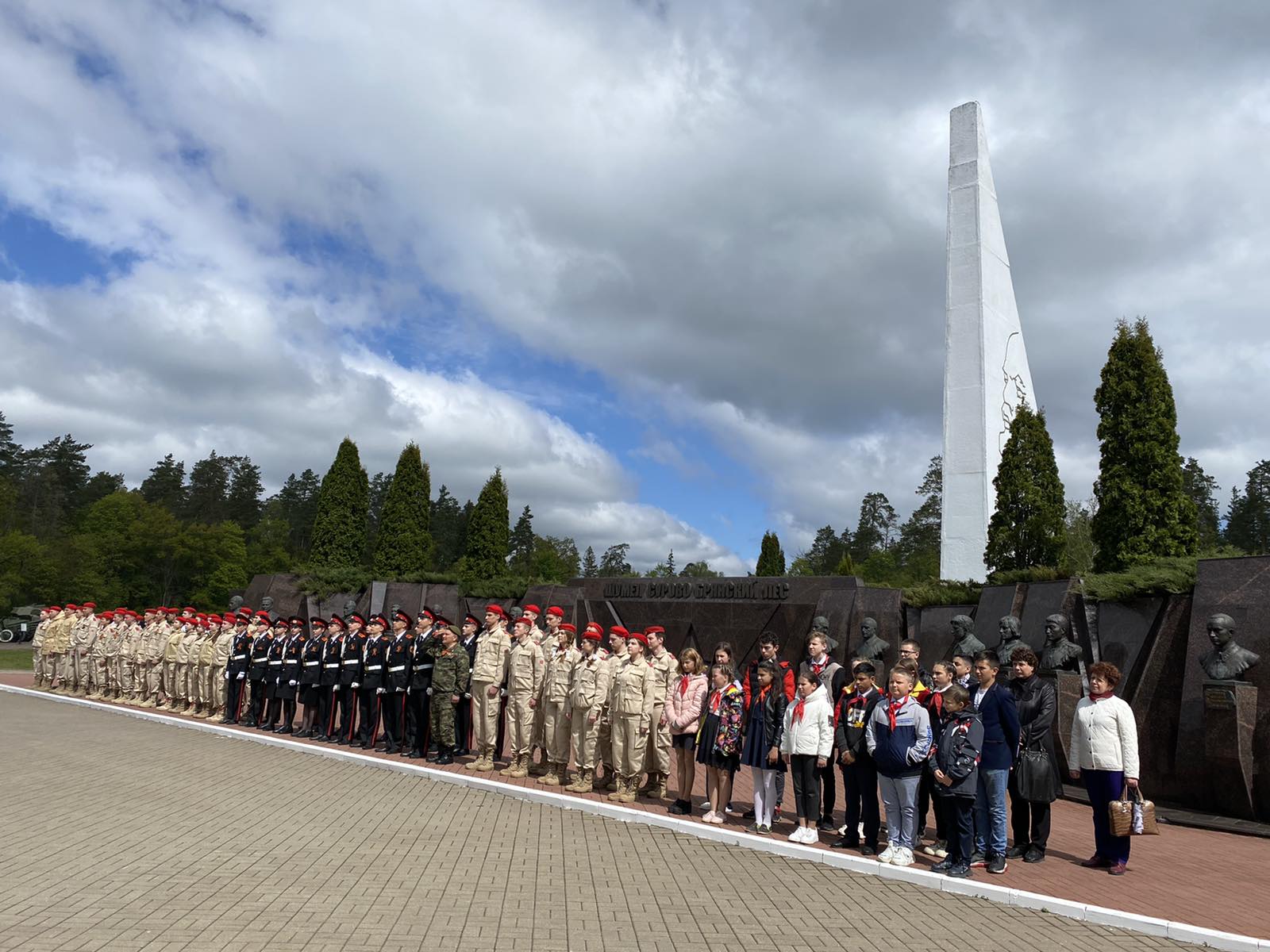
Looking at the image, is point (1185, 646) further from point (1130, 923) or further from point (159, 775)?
point (159, 775)

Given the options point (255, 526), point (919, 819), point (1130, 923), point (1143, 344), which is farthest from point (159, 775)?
point (255, 526)

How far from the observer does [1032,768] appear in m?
6.41

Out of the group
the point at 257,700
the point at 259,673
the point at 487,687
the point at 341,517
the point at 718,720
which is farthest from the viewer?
the point at 341,517

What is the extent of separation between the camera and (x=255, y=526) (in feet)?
232

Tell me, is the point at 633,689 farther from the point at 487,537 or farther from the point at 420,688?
the point at 487,537

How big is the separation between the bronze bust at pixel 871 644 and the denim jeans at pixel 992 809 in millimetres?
5580

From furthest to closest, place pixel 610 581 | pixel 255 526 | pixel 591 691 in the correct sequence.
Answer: pixel 255 526 → pixel 610 581 → pixel 591 691

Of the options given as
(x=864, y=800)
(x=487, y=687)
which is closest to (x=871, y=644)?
(x=487, y=687)

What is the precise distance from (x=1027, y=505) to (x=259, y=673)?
12.2m

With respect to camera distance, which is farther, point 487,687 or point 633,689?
point 487,687

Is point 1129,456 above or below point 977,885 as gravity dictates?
above

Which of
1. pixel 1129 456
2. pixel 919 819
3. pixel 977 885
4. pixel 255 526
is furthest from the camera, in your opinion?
pixel 255 526

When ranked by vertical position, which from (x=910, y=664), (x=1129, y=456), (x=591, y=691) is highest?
(x=1129, y=456)

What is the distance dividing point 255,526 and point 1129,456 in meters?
68.9
